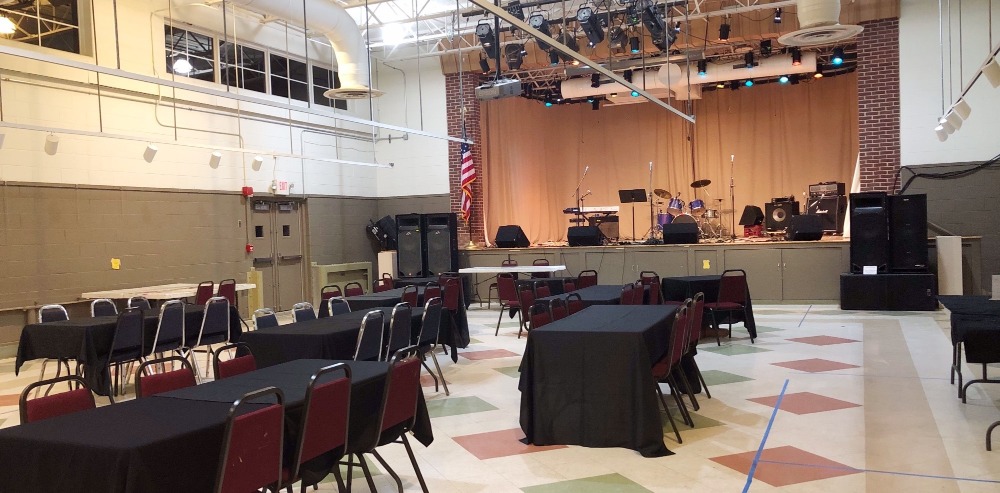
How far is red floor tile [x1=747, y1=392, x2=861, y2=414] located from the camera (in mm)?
5602

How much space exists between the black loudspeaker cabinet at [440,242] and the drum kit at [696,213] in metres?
4.25

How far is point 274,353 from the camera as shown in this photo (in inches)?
220

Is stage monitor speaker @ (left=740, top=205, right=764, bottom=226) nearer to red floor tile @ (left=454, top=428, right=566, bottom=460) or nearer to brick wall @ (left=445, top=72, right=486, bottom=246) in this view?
brick wall @ (left=445, top=72, right=486, bottom=246)

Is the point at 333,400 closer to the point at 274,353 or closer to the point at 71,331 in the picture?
the point at 274,353

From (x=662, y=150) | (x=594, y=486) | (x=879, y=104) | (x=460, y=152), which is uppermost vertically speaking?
(x=879, y=104)

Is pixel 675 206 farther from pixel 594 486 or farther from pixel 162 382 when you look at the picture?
pixel 162 382

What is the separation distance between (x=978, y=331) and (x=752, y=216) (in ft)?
33.7

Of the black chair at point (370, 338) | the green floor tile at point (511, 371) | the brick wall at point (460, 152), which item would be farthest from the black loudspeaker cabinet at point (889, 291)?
the black chair at point (370, 338)

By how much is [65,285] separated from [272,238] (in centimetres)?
389

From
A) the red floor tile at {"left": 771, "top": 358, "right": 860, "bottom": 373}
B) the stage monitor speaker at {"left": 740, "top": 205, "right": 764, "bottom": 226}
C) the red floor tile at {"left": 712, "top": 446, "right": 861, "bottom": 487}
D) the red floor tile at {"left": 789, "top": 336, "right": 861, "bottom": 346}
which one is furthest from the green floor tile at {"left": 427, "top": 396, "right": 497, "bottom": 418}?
the stage monitor speaker at {"left": 740, "top": 205, "right": 764, "bottom": 226}

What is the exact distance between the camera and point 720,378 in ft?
22.3

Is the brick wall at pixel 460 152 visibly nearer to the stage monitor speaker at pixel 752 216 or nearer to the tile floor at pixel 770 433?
the stage monitor speaker at pixel 752 216

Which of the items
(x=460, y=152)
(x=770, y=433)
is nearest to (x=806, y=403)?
(x=770, y=433)

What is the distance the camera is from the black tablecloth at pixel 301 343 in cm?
550
